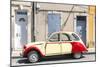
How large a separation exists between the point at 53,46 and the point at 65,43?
0.17 m

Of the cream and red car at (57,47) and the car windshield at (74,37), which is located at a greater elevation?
the car windshield at (74,37)

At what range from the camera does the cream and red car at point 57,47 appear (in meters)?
3.32

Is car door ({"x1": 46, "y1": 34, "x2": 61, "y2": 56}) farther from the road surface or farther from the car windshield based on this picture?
the car windshield

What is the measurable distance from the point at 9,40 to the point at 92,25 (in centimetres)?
119

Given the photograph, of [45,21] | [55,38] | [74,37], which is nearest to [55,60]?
[55,38]

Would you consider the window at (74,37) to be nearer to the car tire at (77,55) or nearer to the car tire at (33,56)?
the car tire at (77,55)

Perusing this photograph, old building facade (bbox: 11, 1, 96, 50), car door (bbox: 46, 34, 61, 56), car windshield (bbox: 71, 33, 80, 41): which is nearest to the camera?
old building facade (bbox: 11, 1, 96, 50)

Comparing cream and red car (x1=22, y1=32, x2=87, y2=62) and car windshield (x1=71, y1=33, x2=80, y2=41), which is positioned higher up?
car windshield (x1=71, y1=33, x2=80, y2=41)

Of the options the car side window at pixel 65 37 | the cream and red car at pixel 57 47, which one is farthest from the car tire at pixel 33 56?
the car side window at pixel 65 37

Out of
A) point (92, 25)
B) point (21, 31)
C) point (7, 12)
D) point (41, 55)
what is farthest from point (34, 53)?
point (92, 25)

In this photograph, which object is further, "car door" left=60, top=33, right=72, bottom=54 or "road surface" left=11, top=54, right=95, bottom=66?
"car door" left=60, top=33, right=72, bottom=54

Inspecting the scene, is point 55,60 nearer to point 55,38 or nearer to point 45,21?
point 55,38

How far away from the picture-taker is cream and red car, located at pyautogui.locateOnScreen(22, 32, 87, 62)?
3318 mm

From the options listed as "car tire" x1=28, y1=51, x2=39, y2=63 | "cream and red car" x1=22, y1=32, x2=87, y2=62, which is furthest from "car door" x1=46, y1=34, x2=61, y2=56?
"car tire" x1=28, y1=51, x2=39, y2=63
